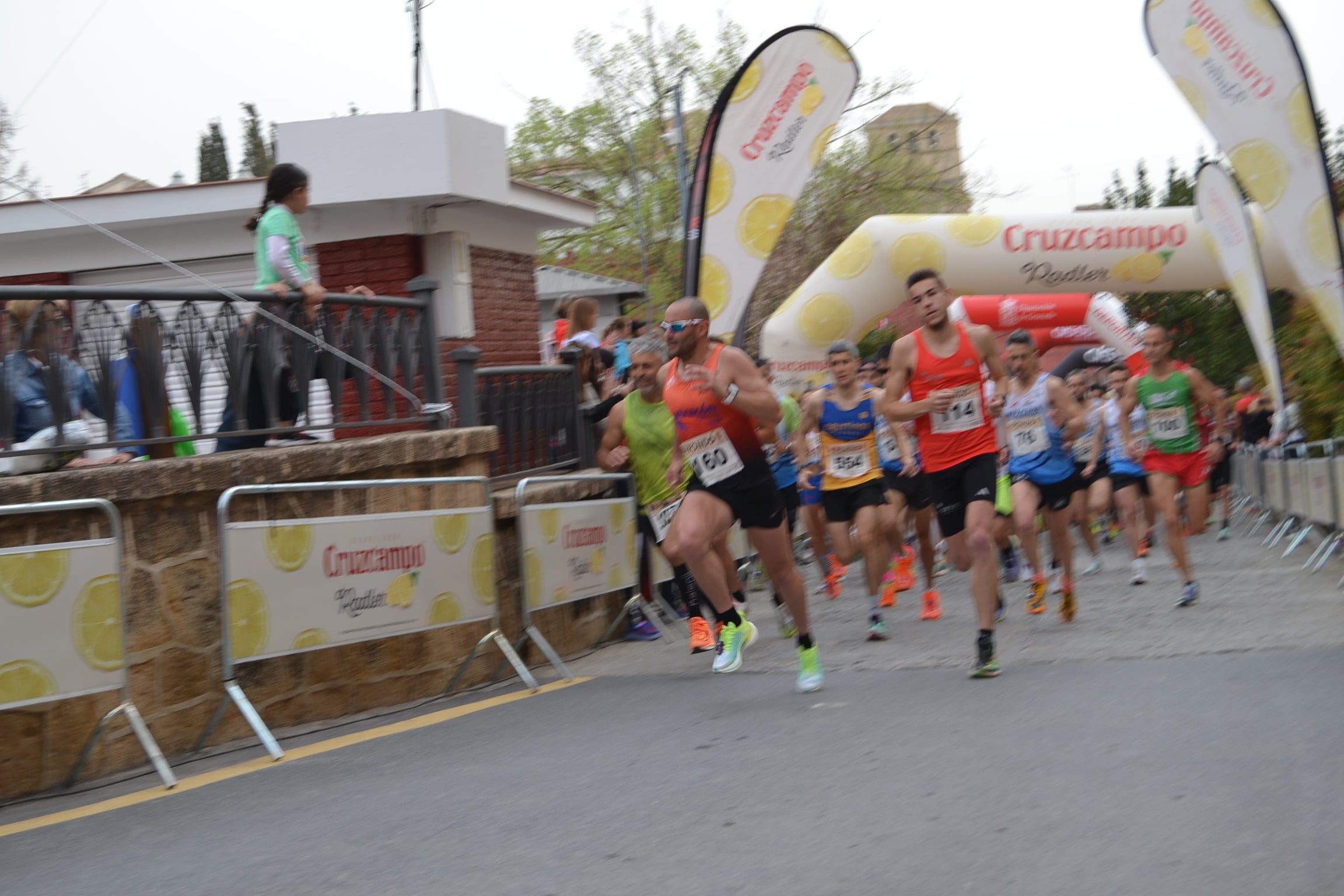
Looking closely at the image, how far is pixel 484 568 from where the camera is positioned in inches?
343

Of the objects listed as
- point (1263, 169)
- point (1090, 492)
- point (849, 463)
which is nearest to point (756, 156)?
point (1090, 492)

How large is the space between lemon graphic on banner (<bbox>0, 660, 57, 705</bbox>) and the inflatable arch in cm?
1340

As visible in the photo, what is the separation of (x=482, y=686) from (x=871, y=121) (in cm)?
3034

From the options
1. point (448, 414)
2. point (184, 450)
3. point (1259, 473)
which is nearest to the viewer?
point (184, 450)

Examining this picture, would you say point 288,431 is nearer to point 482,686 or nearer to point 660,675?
point 482,686

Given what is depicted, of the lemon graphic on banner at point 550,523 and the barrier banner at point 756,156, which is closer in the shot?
the lemon graphic on banner at point 550,523

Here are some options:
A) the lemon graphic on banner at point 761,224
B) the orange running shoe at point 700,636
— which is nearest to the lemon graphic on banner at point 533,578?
the orange running shoe at point 700,636

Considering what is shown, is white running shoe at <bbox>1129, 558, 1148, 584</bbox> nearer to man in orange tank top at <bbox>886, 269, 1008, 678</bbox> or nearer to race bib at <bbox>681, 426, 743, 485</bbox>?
man in orange tank top at <bbox>886, 269, 1008, 678</bbox>

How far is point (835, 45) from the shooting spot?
15.5 meters

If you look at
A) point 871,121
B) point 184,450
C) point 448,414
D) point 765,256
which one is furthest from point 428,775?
point 871,121

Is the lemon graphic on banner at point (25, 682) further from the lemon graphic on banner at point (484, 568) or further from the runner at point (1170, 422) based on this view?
the runner at point (1170, 422)

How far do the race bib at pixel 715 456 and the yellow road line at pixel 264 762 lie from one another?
162 centimetres

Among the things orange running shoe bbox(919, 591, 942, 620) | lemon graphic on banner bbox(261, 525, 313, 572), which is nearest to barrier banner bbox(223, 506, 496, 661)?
lemon graphic on banner bbox(261, 525, 313, 572)

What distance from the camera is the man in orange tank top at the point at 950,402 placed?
26.5 feet
